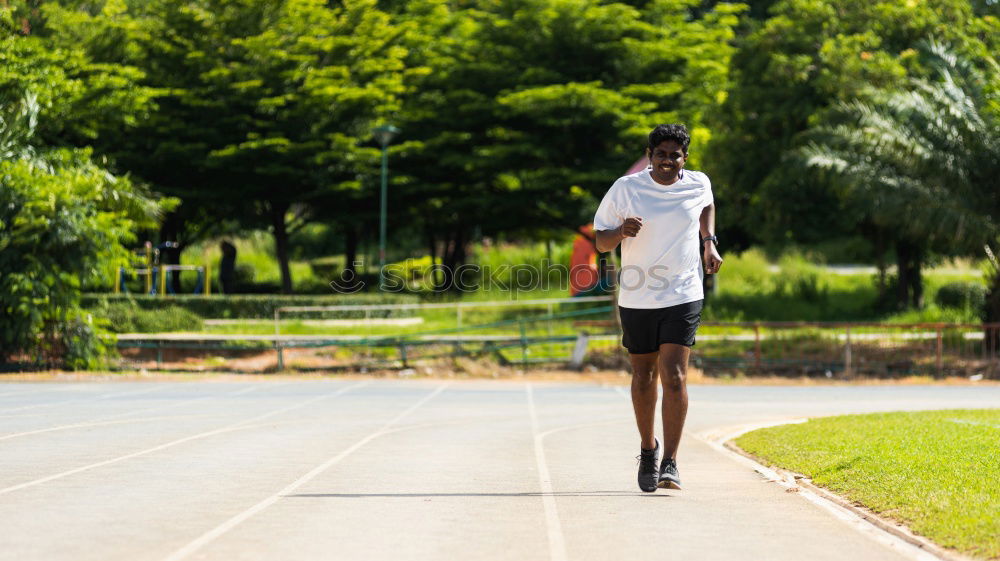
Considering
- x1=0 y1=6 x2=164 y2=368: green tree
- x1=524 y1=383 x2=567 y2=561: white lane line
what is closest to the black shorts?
x1=524 y1=383 x2=567 y2=561: white lane line

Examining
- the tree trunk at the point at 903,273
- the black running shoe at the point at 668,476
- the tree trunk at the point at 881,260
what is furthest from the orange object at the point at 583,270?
the black running shoe at the point at 668,476

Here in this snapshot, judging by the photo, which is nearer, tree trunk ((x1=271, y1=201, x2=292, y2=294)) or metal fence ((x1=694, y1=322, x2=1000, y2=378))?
metal fence ((x1=694, y1=322, x2=1000, y2=378))

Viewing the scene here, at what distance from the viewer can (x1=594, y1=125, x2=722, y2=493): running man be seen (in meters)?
7.94

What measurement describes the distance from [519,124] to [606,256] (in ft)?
29.6

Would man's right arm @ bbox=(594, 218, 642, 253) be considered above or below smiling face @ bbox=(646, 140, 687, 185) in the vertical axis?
below

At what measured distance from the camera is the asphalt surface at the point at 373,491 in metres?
6.11

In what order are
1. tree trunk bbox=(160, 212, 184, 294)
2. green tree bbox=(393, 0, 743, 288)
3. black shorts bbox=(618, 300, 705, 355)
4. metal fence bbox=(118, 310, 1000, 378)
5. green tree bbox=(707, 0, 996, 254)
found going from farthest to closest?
tree trunk bbox=(160, 212, 184, 294)
green tree bbox=(393, 0, 743, 288)
green tree bbox=(707, 0, 996, 254)
metal fence bbox=(118, 310, 1000, 378)
black shorts bbox=(618, 300, 705, 355)

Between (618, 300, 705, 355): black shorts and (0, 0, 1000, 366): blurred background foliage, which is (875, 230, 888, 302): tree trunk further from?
(618, 300, 705, 355): black shorts

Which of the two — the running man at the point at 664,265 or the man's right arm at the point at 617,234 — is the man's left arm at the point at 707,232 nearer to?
the running man at the point at 664,265

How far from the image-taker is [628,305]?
809 cm

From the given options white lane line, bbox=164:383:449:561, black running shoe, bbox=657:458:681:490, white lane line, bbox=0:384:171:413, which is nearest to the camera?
white lane line, bbox=164:383:449:561

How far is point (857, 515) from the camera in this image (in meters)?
7.20

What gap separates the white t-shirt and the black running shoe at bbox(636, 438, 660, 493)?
962 millimetres

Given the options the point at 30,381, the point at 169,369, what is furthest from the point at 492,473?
the point at 169,369
